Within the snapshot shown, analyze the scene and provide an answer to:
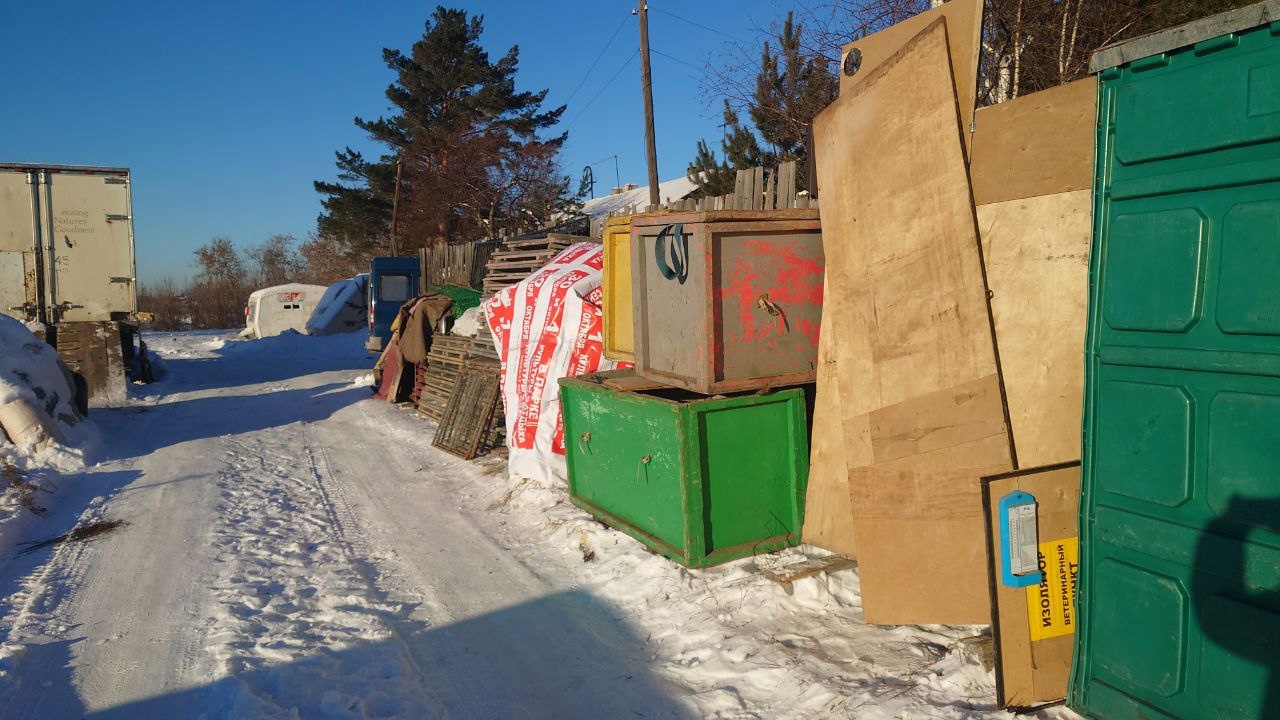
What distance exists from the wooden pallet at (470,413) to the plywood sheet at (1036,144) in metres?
6.08

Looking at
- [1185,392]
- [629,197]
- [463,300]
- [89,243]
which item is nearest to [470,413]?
[463,300]

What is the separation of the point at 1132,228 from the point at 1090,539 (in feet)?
3.57

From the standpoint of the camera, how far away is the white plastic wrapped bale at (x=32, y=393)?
8.13m

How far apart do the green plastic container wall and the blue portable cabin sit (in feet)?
52.2

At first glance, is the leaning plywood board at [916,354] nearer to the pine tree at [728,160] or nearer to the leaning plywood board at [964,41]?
the leaning plywood board at [964,41]

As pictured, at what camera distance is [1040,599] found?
3035 millimetres

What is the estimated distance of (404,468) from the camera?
8.41 metres

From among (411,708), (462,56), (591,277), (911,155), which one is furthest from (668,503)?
(462,56)

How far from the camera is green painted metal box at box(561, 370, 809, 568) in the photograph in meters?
4.67

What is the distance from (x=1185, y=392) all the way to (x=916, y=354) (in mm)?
1439

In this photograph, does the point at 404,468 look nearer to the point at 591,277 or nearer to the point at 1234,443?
the point at 591,277

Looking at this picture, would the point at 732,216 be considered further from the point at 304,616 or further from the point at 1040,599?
the point at 304,616

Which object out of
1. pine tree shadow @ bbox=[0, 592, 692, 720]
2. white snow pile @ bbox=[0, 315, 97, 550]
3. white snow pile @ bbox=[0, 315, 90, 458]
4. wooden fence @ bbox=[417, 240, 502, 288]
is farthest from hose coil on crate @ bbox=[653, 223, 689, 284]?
wooden fence @ bbox=[417, 240, 502, 288]

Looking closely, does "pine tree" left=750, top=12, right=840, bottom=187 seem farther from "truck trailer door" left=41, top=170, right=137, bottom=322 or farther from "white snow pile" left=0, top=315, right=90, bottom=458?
"truck trailer door" left=41, top=170, right=137, bottom=322
